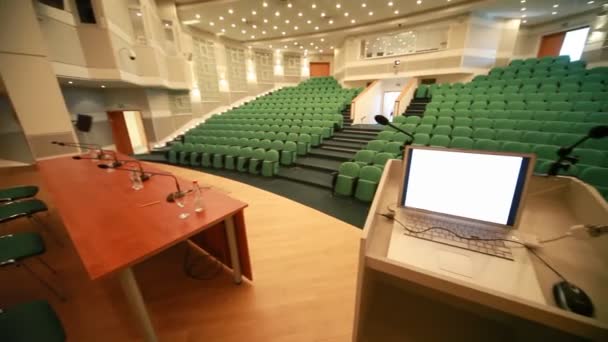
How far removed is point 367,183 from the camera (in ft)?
11.0

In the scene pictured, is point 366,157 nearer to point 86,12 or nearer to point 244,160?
point 244,160

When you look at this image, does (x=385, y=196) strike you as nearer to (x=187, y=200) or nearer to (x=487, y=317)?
(x=487, y=317)

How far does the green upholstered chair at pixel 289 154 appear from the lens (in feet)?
16.4

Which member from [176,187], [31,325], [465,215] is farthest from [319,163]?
[31,325]

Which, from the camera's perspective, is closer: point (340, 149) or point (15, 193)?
point (15, 193)

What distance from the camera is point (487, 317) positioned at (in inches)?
44.0

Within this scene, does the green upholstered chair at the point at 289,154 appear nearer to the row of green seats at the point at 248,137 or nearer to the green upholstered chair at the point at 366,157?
the row of green seats at the point at 248,137

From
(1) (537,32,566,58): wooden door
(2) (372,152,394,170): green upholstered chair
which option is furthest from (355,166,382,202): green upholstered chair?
(1) (537,32,566,58): wooden door

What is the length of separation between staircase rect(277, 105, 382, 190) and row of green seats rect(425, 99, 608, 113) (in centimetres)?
192

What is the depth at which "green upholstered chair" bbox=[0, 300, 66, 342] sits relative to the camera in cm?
99

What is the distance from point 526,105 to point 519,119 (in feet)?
3.20

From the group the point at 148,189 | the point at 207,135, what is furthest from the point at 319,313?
the point at 207,135

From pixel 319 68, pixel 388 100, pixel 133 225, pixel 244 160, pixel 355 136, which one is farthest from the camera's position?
pixel 319 68

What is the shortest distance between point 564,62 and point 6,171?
16.0 metres
